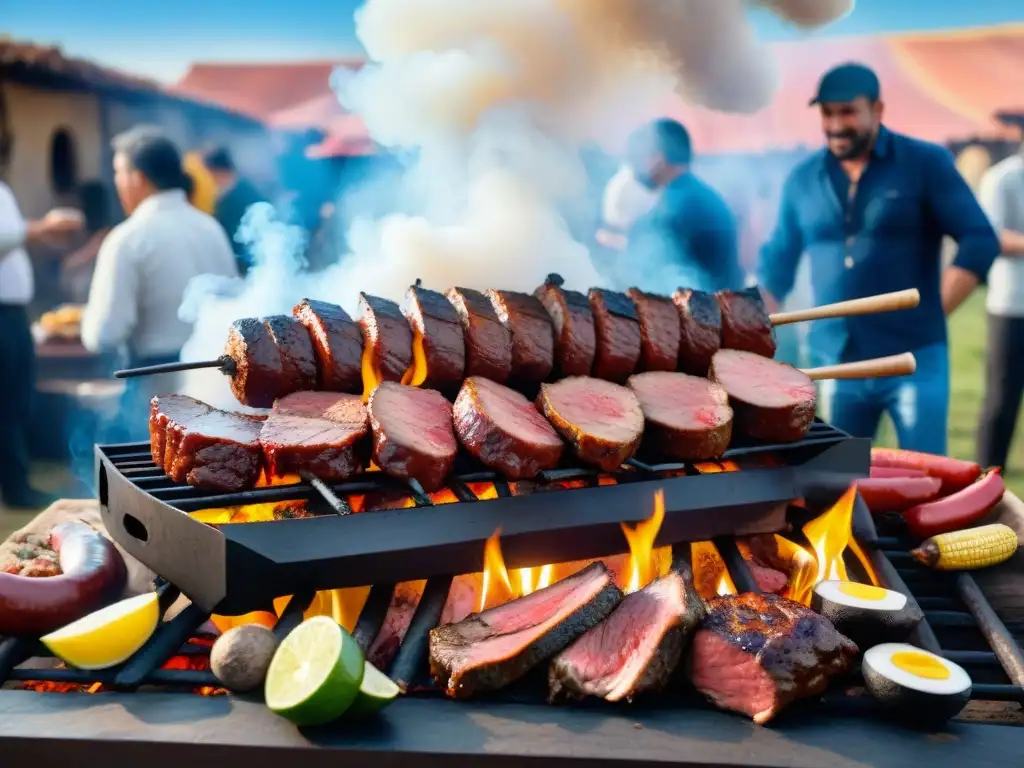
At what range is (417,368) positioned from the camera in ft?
11.6

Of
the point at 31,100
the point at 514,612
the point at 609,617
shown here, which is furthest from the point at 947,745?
the point at 31,100

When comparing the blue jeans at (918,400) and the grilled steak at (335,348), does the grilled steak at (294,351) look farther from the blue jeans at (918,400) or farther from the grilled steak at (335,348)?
the blue jeans at (918,400)

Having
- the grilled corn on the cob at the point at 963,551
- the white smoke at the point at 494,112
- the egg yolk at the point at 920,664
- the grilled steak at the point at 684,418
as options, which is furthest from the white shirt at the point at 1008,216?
the egg yolk at the point at 920,664

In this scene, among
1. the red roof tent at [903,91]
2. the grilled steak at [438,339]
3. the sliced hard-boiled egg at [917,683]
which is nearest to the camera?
the sliced hard-boiled egg at [917,683]

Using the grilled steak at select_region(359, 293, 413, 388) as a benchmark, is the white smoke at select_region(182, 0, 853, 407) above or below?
above

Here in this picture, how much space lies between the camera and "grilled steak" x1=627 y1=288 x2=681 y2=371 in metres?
3.85

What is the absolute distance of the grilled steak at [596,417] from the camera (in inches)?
126

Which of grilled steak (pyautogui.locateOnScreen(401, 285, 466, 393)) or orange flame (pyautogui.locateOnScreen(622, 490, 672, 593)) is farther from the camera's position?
grilled steak (pyautogui.locateOnScreen(401, 285, 466, 393))

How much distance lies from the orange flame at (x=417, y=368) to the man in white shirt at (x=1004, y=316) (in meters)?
5.98

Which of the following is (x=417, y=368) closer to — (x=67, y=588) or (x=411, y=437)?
(x=411, y=437)

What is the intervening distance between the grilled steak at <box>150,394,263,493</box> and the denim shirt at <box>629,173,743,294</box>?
4.46 metres

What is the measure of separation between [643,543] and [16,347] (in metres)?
6.50

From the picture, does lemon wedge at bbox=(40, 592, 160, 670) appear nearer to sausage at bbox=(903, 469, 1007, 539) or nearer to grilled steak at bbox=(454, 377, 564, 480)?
grilled steak at bbox=(454, 377, 564, 480)

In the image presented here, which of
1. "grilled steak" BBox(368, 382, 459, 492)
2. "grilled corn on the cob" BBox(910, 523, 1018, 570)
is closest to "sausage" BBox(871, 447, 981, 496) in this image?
"grilled corn on the cob" BBox(910, 523, 1018, 570)
